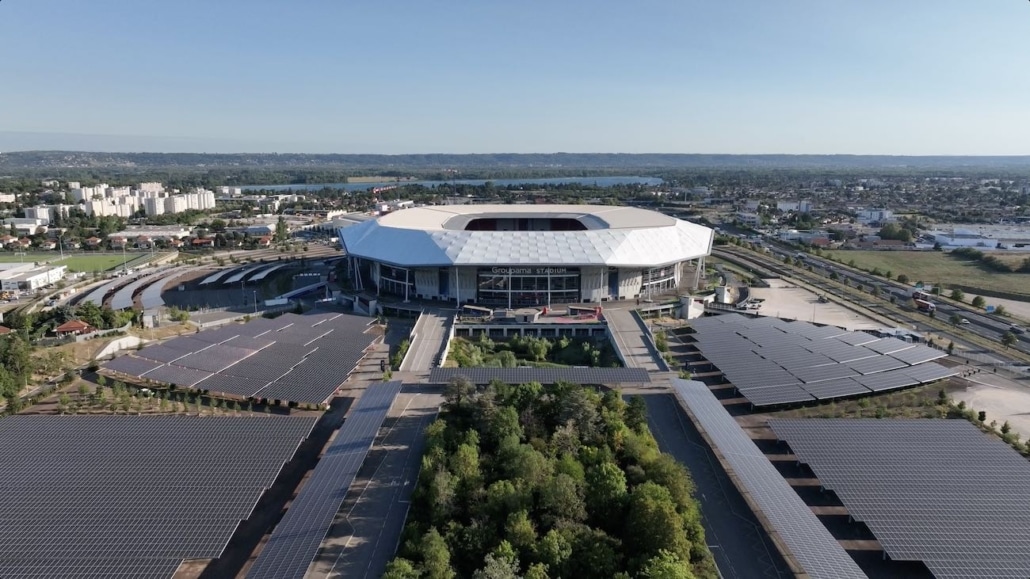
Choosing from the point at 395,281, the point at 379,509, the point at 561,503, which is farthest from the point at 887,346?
the point at 395,281

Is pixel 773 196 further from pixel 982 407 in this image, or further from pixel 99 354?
pixel 99 354

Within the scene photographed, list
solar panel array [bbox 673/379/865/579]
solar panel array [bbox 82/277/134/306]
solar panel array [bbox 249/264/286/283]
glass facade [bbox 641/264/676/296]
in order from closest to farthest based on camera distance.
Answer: solar panel array [bbox 673/379/865/579] < glass facade [bbox 641/264/676/296] < solar panel array [bbox 82/277/134/306] < solar panel array [bbox 249/264/286/283]

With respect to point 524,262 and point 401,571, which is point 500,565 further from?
point 524,262

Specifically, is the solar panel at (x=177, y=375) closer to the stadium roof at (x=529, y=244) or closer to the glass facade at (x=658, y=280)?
the stadium roof at (x=529, y=244)

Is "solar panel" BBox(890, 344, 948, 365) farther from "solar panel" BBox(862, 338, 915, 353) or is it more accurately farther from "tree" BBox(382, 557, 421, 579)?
"tree" BBox(382, 557, 421, 579)

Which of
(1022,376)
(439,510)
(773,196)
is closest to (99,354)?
(439,510)

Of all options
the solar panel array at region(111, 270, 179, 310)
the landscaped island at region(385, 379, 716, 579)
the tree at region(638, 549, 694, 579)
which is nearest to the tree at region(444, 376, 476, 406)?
the landscaped island at region(385, 379, 716, 579)
